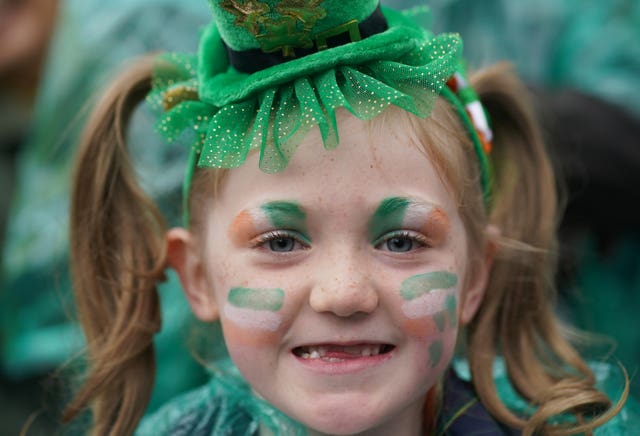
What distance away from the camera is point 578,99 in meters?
3.03

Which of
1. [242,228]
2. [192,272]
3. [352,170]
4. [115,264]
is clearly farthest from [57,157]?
[352,170]

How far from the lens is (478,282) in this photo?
2.08m

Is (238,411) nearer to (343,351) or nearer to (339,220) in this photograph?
(343,351)

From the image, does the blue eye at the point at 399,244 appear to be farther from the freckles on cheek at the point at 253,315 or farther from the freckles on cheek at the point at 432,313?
the freckles on cheek at the point at 253,315

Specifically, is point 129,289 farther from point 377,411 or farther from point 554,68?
point 554,68

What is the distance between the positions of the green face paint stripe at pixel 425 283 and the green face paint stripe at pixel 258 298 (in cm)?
22

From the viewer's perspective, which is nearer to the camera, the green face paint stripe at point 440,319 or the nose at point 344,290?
the nose at point 344,290

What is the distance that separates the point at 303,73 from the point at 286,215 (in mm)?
252

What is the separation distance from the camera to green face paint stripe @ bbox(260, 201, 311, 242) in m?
1.80

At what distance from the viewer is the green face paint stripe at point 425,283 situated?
1.81 metres

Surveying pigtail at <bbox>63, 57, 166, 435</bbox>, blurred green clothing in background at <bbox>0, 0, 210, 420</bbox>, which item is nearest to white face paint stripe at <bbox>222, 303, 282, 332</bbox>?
pigtail at <bbox>63, 57, 166, 435</bbox>

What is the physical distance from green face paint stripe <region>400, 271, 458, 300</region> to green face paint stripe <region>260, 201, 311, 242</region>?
193mm

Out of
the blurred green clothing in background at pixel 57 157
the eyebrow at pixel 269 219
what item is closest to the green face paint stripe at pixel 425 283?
the eyebrow at pixel 269 219

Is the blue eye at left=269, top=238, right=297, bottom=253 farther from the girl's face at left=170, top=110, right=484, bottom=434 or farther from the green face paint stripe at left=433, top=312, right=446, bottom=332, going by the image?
the green face paint stripe at left=433, top=312, right=446, bottom=332
